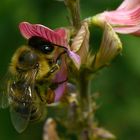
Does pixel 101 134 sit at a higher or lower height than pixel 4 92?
lower

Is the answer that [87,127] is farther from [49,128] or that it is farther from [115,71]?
[115,71]

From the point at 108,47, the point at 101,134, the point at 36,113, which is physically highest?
the point at 108,47

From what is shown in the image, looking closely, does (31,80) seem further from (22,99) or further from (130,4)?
(130,4)

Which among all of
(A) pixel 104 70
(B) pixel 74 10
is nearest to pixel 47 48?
(B) pixel 74 10

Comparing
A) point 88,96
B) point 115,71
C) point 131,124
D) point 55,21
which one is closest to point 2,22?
point 55,21

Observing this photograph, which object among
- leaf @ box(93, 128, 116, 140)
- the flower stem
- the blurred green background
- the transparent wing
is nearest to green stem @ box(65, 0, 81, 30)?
the flower stem
